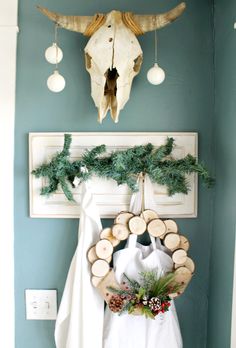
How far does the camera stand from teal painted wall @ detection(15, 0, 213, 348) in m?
1.38

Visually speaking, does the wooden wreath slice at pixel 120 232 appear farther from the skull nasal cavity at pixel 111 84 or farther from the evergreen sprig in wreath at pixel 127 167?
the skull nasal cavity at pixel 111 84

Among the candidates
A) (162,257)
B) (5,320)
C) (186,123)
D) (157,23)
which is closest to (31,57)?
(157,23)

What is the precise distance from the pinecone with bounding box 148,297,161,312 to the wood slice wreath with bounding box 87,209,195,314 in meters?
0.08

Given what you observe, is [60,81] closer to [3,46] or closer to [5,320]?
[3,46]

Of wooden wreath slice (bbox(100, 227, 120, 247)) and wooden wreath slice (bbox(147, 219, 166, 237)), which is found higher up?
wooden wreath slice (bbox(147, 219, 166, 237))

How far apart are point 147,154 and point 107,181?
201 millimetres

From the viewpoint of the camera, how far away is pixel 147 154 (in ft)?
4.34

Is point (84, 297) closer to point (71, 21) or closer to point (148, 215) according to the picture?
point (148, 215)

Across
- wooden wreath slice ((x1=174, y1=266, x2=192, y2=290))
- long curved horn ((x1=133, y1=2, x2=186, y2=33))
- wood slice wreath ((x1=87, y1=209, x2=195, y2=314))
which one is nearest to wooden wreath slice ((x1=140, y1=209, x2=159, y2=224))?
wood slice wreath ((x1=87, y1=209, x2=195, y2=314))

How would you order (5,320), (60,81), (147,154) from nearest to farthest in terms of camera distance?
1. (60,81)
2. (147,154)
3. (5,320)

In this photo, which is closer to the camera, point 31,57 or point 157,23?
point 157,23

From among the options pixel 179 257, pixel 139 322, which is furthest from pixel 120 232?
pixel 139 322

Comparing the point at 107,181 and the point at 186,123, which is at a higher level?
the point at 186,123

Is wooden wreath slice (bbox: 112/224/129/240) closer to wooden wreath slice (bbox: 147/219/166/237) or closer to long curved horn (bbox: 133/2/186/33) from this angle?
wooden wreath slice (bbox: 147/219/166/237)
